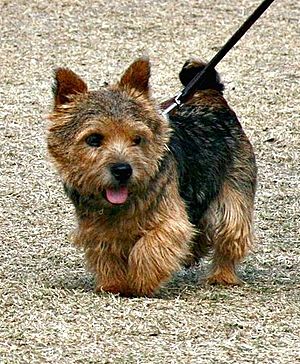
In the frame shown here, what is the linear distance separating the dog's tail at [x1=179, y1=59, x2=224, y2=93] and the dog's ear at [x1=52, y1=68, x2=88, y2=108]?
3.22 feet

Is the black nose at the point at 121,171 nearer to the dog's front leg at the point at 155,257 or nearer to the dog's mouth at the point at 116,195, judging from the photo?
the dog's mouth at the point at 116,195

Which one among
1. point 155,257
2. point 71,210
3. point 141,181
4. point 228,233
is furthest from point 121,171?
point 71,210

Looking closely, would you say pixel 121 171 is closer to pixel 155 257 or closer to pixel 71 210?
pixel 155 257

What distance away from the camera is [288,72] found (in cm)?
1287

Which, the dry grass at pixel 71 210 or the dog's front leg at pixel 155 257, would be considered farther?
the dog's front leg at pixel 155 257

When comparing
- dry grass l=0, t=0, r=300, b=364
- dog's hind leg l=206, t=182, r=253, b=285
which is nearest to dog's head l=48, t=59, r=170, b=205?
dry grass l=0, t=0, r=300, b=364

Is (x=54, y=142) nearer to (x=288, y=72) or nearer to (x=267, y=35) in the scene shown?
(x=288, y=72)

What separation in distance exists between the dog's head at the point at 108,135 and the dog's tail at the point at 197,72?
80cm

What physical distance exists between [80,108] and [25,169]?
3431 mm

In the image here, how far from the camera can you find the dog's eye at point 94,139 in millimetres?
5918

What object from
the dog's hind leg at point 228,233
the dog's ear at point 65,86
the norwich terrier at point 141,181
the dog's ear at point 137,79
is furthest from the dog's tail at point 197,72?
the dog's ear at point 65,86

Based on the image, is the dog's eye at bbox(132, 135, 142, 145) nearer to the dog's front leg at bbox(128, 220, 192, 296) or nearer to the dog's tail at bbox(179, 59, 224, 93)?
the dog's front leg at bbox(128, 220, 192, 296)

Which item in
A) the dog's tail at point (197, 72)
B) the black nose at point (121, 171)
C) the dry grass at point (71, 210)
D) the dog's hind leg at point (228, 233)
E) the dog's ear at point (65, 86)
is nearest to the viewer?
the dry grass at point (71, 210)

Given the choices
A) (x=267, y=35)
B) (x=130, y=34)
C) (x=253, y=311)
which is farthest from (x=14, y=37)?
(x=253, y=311)
